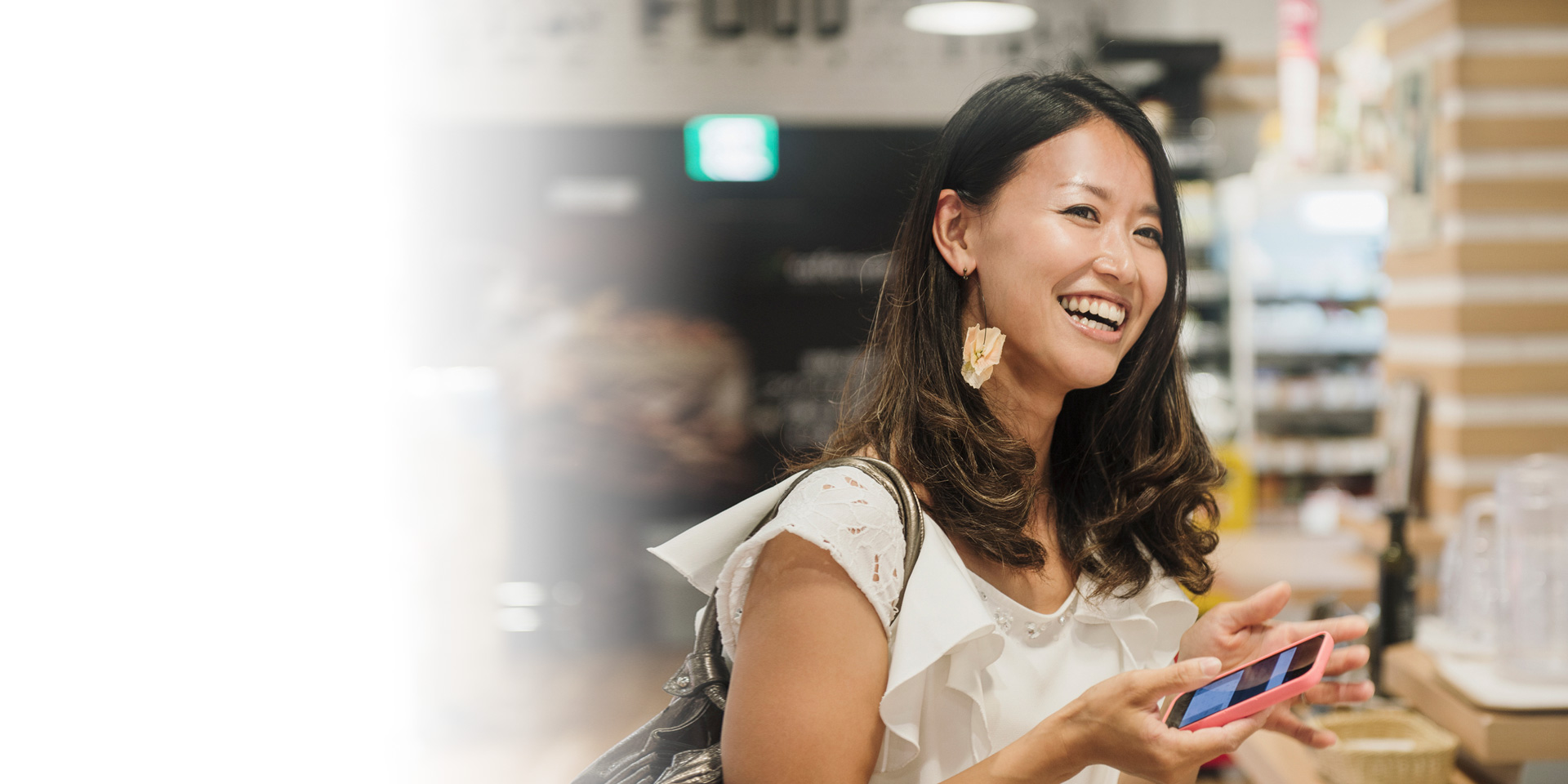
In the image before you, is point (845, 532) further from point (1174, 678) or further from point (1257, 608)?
point (1257, 608)

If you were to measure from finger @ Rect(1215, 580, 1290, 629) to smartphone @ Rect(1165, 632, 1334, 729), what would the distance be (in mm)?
115

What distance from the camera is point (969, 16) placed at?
4109 mm

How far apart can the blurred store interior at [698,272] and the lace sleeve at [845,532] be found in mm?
4007

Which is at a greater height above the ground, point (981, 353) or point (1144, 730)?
point (981, 353)

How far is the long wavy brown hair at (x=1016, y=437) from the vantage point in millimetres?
1337

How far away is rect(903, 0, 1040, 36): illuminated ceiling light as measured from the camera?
156 inches

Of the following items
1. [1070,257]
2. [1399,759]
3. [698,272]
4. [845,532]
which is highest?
[1070,257]

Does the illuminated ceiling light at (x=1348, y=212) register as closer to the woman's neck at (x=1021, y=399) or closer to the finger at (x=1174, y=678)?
the woman's neck at (x=1021, y=399)

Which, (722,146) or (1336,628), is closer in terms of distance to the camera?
(1336,628)

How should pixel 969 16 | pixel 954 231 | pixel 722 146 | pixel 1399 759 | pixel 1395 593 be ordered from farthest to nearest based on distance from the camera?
pixel 722 146 → pixel 969 16 → pixel 1395 593 → pixel 1399 759 → pixel 954 231

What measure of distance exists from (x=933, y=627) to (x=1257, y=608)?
0.50m

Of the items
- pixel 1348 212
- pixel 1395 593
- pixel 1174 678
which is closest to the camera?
pixel 1174 678

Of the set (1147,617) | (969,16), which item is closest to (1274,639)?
(1147,617)

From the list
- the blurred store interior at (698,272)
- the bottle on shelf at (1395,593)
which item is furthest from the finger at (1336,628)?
the blurred store interior at (698,272)
